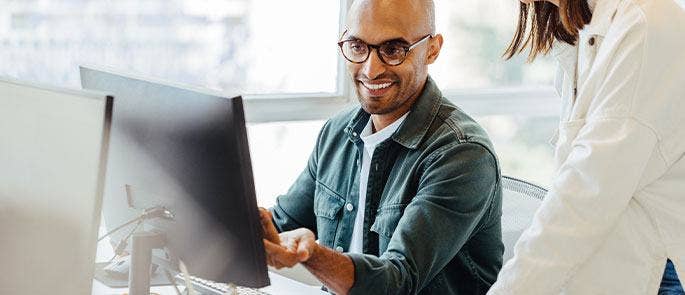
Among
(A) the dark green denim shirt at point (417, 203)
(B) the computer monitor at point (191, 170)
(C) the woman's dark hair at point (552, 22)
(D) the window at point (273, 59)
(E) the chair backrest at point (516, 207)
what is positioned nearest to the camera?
(B) the computer monitor at point (191, 170)

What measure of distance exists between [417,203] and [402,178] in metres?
0.12

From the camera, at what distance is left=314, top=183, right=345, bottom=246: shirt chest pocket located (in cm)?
240

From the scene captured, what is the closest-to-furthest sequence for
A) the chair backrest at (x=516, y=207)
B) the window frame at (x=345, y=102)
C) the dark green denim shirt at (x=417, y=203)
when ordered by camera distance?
the dark green denim shirt at (x=417, y=203), the chair backrest at (x=516, y=207), the window frame at (x=345, y=102)

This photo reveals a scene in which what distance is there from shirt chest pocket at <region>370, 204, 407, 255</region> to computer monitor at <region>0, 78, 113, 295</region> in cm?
89

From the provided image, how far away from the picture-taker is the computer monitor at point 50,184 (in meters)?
1.41

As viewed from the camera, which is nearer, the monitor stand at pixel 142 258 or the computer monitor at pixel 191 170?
the computer monitor at pixel 191 170

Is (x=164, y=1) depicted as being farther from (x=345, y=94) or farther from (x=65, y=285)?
(x=65, y=285)

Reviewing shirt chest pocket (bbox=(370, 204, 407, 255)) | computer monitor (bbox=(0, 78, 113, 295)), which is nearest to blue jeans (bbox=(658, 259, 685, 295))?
shirt chest pocket (bbox=(370, 204, 407, 255))

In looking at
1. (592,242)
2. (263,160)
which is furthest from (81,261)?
(263,160)

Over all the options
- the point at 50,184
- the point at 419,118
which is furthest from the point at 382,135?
the point at 50,184

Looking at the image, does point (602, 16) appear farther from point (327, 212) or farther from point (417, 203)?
point (327, 212)

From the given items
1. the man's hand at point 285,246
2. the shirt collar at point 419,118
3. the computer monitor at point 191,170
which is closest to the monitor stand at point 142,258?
the computer monitor at point 191,170

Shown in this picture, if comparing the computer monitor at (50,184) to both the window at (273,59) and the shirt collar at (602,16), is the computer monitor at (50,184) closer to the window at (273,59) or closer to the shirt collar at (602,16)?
the shirt collar at (602,16)

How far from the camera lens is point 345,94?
3246 millimetres
